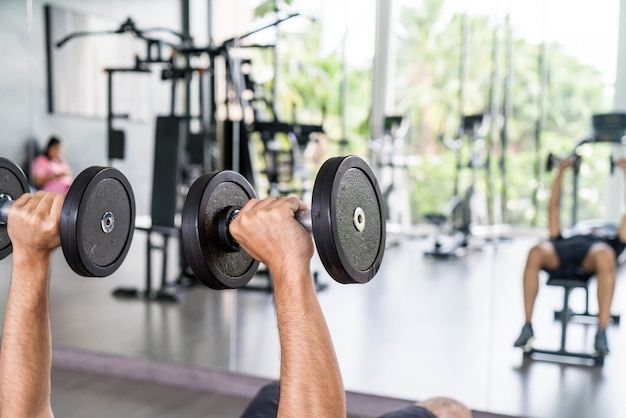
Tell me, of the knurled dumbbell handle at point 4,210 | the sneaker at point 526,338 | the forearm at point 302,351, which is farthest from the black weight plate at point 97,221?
the sneaker at point 526,338

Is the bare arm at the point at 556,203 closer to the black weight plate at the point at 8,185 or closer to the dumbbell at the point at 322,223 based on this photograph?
the dumbbell at the point at 322,223

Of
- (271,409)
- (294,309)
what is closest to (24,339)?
(294,309)

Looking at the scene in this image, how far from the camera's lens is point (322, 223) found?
109 cm

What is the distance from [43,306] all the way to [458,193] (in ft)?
A: 5.35

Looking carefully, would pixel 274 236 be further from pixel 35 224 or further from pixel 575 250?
pixel 575 250

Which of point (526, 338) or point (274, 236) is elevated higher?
point (274, 236)

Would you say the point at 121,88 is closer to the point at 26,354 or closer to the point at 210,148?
the point at 210,148

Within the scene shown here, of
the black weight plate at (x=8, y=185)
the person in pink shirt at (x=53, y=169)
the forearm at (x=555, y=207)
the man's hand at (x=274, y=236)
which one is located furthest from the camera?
the person in pink shirt at (x=53, y=169)

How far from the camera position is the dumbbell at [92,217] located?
48.4 inches

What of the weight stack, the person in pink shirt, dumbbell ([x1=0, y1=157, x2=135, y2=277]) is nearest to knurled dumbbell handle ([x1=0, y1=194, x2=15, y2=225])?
dumbbell ([x1=0, y1=157, x2=135, y2=277])

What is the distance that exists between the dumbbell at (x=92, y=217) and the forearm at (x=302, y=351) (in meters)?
0.39

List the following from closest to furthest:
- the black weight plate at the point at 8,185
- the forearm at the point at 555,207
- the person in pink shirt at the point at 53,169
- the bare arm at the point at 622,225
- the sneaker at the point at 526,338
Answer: the black weight plate at the point at 8,185 → the bare arm at the point at 622,225 → the forearm at the point at 555,207 → the sneaker at the point at 526,338 → the person in pink shirt at the point at 53,169

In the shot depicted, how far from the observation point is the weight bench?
243cm

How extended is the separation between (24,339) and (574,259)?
189 cm
